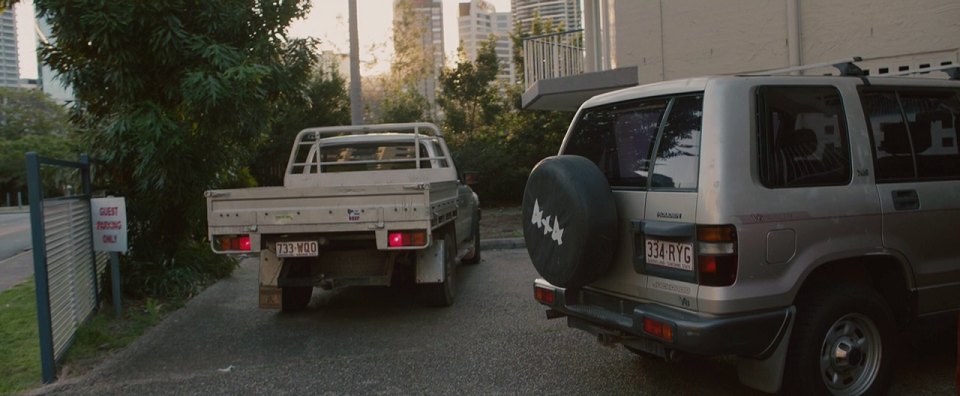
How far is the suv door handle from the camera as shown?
4.17 m

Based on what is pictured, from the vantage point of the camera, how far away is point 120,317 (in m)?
7.40

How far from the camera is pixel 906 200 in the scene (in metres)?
4.21

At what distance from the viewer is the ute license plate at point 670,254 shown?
3750 mm

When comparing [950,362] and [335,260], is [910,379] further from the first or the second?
[335,260]

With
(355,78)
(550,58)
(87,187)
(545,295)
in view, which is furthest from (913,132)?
(355,78)

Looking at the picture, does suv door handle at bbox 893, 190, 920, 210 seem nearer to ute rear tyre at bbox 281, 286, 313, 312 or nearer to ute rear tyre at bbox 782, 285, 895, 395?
ute rear tyre at bbox 782, 285, 895, 395

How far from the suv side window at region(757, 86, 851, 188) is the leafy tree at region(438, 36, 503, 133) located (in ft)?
68.2

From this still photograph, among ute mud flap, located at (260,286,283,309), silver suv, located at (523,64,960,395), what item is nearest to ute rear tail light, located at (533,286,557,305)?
silver suv, located at (523,64,960,395)

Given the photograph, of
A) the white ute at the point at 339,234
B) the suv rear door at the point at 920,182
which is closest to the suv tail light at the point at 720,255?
the suv rear door at the point at 920,182

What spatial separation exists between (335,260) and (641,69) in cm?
633

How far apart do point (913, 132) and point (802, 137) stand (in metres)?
0.94

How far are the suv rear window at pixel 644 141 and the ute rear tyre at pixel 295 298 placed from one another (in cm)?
381

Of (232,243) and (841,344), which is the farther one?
(232,243)

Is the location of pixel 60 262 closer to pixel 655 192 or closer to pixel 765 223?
pixel 655 192
